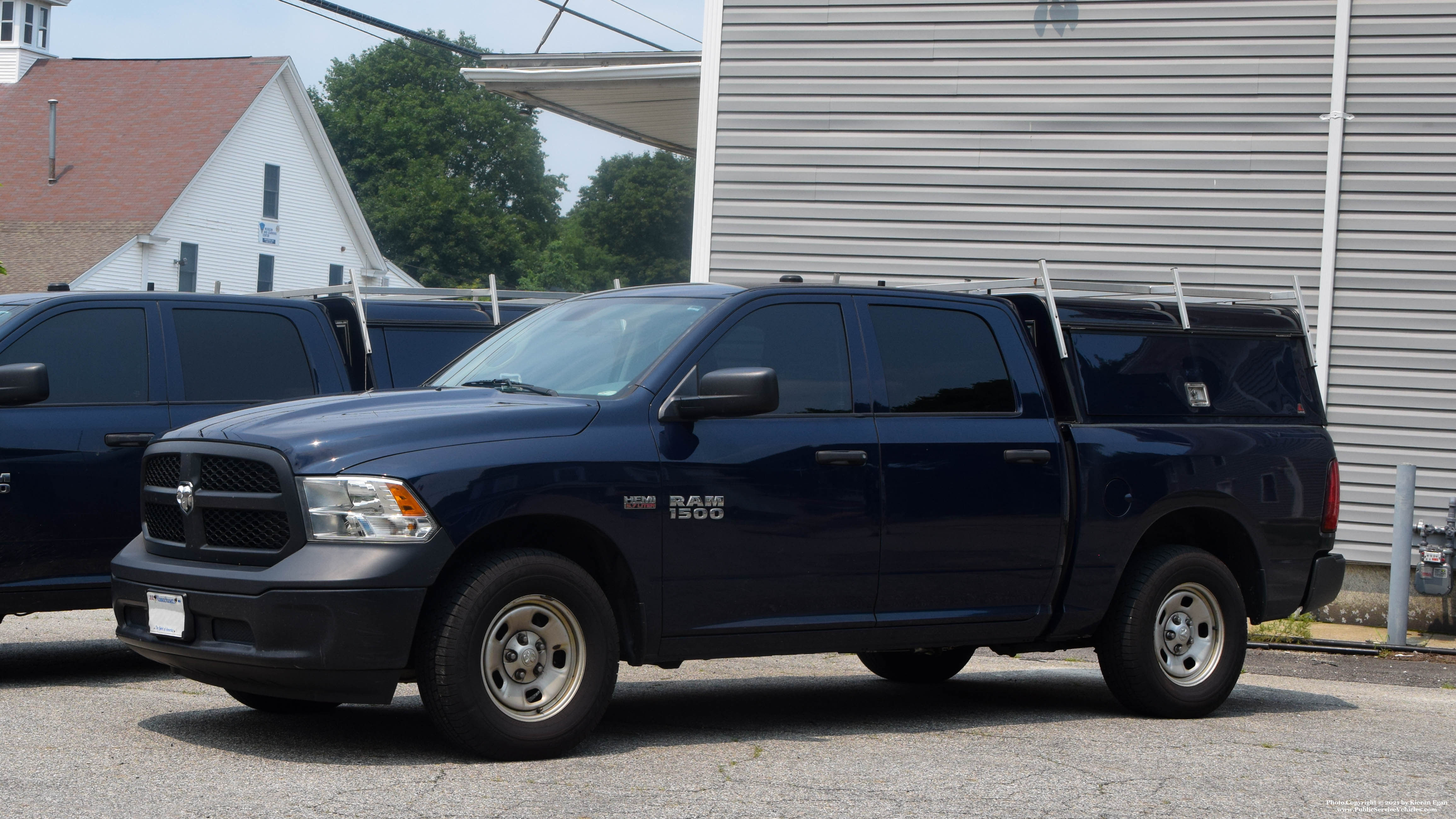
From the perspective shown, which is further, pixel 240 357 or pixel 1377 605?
pixel 1377 605

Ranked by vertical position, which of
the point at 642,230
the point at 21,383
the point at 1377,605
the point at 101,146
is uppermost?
the point at 642,230

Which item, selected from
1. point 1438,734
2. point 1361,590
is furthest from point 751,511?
point 1361,590

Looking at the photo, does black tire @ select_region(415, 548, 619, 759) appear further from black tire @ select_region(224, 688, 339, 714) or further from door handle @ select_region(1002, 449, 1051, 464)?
door handle @ select_region(1002, 449, 1051, 464)

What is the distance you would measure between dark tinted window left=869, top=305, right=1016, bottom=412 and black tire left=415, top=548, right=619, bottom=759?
68.5 inches

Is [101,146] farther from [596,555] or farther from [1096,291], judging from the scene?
[596,555]

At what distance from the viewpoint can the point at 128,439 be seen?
7777 millimetres

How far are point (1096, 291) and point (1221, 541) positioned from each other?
55.1 inches

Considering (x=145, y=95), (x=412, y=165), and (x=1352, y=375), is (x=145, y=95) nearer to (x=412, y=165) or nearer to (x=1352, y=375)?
(x=412, y=165)

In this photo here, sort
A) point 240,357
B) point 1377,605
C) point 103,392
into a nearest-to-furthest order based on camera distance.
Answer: point 103,392, point 240,357, point 1377,605

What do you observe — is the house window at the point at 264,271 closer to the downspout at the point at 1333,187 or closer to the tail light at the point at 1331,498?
the downspout at the point at 1333,187

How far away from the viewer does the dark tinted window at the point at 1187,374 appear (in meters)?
7.58

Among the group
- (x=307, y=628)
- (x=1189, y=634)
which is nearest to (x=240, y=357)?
(x=307, y=628)

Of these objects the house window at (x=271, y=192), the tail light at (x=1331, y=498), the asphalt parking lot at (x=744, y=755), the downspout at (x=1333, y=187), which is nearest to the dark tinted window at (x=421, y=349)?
the asphalt parking lot at (x=744, y=755)

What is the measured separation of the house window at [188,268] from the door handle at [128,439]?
117 feet
